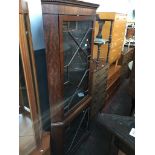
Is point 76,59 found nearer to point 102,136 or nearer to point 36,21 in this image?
point 36,21

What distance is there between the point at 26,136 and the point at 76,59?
0.77 meters

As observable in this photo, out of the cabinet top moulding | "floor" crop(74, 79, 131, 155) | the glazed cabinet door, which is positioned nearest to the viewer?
the cabinet top moulding

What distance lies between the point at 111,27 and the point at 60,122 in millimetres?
1573

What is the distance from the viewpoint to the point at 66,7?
107 centimetres

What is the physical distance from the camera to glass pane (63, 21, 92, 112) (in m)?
1.27

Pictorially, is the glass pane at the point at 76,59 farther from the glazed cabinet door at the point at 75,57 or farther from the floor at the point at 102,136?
the floor at the point at 102,136

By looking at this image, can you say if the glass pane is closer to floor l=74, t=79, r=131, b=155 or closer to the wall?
floor l=74, t=79, r=131, b=155

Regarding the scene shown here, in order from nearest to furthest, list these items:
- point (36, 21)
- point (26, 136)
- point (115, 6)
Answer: point (26, 136)
point (36, 21)
point (115, 6)

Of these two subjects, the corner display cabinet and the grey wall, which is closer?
the corner display cabinet

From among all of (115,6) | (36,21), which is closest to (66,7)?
(36,21)

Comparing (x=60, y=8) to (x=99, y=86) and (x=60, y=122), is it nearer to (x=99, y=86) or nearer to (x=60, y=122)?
(x=60, y=122)

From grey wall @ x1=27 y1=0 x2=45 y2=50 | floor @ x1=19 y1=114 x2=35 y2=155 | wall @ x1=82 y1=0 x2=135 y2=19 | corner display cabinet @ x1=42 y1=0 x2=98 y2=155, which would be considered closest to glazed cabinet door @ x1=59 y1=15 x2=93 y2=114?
corner display cabinet @ x1=42 y1=0 x2=98 y2=155
